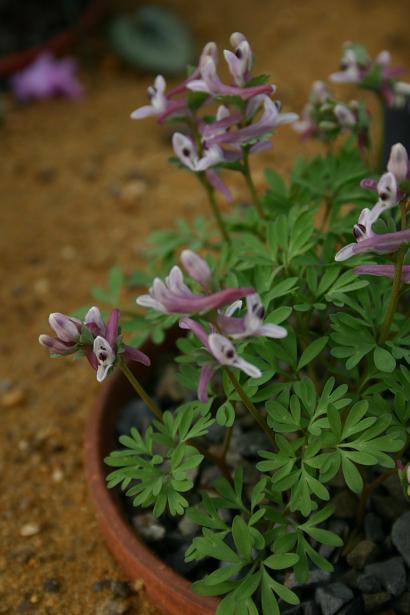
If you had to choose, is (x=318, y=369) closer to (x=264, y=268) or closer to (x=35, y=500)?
(x=264, y=268)

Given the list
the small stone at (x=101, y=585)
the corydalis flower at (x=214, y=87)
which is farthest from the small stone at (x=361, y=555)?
the corydalis flower at (x=214, y=87)

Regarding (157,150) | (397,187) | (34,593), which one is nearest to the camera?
(397,187)

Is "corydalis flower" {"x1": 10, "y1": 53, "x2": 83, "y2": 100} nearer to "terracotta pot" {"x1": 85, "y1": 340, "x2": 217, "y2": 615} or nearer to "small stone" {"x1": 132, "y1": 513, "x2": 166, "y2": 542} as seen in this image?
"terracotta pot" {"x1": 85, "y1": 340, "x2": 217, "y2": 615}

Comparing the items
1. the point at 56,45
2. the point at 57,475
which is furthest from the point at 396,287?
the point at 56,45

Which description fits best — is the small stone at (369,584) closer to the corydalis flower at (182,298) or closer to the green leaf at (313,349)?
the green leaf at (313,349)

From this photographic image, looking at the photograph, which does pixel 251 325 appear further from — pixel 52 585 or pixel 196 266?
pixel 52 585

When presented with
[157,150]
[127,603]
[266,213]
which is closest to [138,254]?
[157,150]

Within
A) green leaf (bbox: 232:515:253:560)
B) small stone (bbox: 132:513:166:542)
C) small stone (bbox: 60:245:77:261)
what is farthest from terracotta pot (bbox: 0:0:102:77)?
green leaf (bbox: 232:515:253:560)
